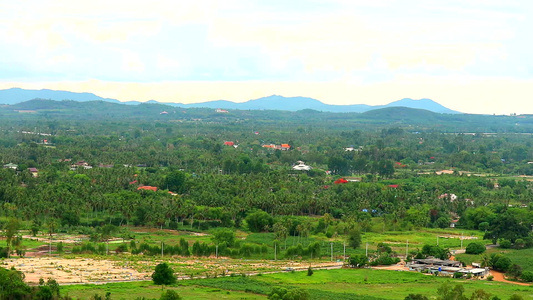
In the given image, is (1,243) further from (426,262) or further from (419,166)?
(419,166)

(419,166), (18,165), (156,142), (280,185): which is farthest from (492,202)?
(156,142)

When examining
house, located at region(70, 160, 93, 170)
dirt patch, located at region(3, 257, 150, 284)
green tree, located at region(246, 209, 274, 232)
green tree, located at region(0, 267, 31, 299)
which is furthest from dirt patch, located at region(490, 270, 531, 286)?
house, located at region(70, 160, 93, 170)

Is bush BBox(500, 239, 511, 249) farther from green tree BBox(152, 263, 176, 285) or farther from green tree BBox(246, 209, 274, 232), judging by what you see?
green tree BBox(152, 263, 176, 285)

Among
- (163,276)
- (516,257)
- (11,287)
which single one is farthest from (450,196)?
(11,287)

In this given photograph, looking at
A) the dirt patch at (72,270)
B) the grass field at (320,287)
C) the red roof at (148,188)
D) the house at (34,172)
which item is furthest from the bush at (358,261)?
the house at (34,172)

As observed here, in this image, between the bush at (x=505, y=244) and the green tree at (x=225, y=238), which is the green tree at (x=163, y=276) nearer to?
the green tree at (x=225, y=238)

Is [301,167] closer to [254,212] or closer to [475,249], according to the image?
[254,212]
